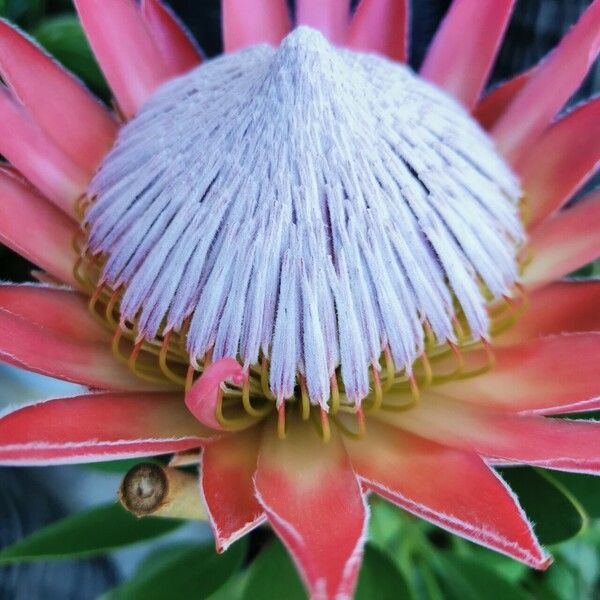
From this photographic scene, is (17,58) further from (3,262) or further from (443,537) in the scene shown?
(443,537)

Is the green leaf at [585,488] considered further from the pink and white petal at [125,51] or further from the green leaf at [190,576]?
the pink and white petal at [125,51]

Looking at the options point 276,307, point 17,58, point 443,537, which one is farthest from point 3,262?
point 443,537

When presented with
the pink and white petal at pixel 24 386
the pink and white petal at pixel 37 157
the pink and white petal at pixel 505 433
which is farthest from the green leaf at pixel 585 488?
the pink and white petal at pixel 24 386

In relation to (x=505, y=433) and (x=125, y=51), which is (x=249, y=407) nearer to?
(x=505, y=433)

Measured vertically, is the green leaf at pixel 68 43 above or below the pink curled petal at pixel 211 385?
above

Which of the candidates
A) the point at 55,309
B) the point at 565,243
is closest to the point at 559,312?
the point at 565,243

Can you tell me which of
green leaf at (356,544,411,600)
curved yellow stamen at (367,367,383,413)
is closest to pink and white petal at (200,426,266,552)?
curved yellow stamen at (367,367,383,413)
